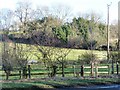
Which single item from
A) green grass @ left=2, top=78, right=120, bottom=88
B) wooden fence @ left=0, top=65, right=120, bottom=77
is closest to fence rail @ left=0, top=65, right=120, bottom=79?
wooden fence @ left=0, top=65, right=120, bottom=77

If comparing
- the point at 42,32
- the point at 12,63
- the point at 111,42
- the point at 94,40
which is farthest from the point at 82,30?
the point at 12,63

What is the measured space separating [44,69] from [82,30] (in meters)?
3.96

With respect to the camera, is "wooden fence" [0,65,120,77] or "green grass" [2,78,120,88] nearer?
"green grass" [2,78,120,88]

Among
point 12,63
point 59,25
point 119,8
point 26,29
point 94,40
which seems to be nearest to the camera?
point 119,8

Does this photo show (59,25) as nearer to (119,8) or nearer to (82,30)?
(82,30)

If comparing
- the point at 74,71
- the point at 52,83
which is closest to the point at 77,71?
the point at 74,71

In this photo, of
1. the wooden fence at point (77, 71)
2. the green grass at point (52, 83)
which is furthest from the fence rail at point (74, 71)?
the green grass at point (52, 83)

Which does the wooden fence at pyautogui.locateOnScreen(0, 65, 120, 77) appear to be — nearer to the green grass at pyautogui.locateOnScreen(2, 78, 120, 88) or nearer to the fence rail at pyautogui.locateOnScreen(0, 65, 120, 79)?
the fence rail at pyautogui.locateOnScreen(0, 65, 120, 79)

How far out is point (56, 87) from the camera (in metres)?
5.57

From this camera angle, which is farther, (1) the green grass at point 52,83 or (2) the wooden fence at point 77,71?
(2) the wooden fence at point 77,71

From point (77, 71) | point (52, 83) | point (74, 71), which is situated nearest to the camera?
point (52, 83)

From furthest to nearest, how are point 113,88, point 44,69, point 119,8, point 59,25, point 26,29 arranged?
point 59,25 → point 26,29 → point 44,69 → point 119,8 → point 113,88

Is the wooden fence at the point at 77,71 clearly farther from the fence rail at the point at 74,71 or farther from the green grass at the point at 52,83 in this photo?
the green grass at the point at 52,83

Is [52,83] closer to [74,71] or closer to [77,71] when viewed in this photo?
[74,71]
